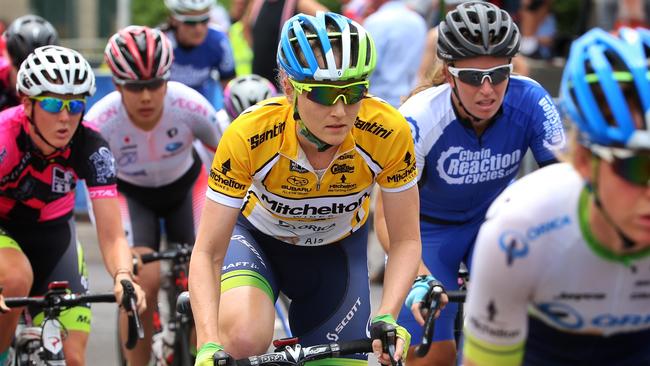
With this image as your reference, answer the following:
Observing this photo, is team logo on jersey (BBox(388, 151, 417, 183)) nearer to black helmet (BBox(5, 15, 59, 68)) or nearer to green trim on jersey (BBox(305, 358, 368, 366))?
green trim on jersey (BBox(305, 358, 368, 366))

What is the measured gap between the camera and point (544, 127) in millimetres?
5809

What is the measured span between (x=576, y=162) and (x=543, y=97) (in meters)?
2.82

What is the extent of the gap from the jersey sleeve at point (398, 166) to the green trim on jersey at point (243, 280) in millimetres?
632

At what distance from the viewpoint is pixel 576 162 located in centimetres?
309

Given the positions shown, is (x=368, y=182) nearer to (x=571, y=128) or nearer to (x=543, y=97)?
(x=543, y=97)

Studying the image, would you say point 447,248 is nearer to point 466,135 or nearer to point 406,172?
point 466,135

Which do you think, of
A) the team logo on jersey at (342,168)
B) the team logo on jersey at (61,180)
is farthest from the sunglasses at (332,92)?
the team logo on jersey at (61,180)

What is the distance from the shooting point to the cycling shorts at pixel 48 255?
6352 millimetres

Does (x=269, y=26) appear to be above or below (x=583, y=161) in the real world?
below

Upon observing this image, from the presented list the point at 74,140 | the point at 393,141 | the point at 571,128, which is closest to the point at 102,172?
the point at 74,140

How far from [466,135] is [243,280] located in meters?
1.52

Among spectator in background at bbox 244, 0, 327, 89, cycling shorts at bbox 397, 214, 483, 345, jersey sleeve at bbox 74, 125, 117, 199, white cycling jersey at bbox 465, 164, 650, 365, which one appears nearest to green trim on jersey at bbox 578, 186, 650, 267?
white cycling jersey at bbox 465, 164, 650, 365

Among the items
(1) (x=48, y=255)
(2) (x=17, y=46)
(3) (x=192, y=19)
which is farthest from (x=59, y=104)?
(3) (x=192, y=19)

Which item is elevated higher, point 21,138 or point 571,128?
point 571,128
